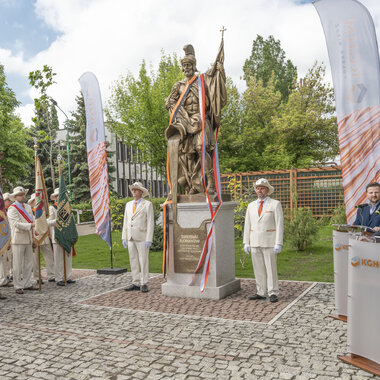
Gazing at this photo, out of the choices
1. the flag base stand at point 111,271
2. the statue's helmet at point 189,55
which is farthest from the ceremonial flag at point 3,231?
the statue's helmet at point 189,55

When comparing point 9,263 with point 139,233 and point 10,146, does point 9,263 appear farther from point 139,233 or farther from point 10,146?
point 10,146

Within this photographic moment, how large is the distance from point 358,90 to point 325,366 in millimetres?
4232

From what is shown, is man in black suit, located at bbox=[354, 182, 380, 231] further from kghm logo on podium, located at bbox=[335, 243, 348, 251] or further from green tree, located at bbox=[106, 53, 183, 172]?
green tree, located at bbox=[106, 53, 183, 172]

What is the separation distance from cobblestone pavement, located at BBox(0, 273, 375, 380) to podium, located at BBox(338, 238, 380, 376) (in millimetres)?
184

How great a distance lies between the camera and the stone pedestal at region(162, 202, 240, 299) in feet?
25.2

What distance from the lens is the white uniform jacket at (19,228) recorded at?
895cm

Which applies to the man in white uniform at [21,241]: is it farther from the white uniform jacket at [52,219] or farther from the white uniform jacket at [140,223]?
the white uniform jacket at [140,223]

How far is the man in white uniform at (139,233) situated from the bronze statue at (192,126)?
0.76m

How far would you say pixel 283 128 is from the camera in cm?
2711

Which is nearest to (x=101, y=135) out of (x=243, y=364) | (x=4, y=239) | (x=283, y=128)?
(x=4, y=239)

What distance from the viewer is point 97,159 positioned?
10688mm

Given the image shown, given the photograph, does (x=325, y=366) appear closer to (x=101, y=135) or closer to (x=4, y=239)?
(x=4, y=239)

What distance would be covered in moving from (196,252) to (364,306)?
396cm

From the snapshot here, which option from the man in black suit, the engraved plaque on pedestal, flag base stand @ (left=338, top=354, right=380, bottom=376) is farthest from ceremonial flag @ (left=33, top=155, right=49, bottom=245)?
flag base stand @ (left=338, top=354, right=380, bottom=376)
